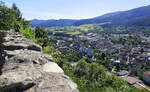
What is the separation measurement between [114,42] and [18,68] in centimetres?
16203

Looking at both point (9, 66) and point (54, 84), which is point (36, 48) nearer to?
point (9, 66)

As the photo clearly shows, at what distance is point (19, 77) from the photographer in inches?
265

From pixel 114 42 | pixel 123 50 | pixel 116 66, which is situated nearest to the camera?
pixel 116 66

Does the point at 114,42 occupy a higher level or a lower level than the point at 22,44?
lower

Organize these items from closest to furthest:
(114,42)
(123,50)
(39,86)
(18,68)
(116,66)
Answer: (39,86), (18,68), (116,66), (123,50), (114,42)

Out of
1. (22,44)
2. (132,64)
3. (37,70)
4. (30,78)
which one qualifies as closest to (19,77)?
(30,78)

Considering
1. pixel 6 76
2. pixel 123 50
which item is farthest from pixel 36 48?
pixel 123 50

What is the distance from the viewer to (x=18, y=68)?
739 cm

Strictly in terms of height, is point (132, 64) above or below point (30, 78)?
below

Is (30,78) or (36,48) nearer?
(30,78)

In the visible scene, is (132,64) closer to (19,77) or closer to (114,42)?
(114,42)

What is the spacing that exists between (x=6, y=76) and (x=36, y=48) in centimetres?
388

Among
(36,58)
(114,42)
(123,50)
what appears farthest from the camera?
(114,42)

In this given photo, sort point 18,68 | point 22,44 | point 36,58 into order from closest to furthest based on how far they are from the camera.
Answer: point 18,68
point 36,58
point 22,44
